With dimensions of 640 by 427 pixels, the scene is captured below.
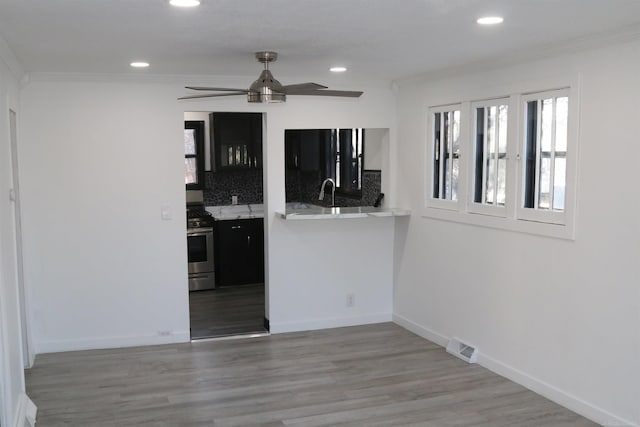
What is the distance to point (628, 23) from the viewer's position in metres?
3.28

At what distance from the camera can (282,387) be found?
4.41 m

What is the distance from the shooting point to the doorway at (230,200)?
291 inches

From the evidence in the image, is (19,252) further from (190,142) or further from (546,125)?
(546,125)

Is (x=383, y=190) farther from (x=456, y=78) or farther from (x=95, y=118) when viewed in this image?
(x=95, y=118)

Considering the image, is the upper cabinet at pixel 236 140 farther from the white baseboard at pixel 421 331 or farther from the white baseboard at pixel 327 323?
the white baseboard at pixel 421 331

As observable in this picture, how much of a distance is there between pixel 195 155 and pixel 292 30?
4.64 m

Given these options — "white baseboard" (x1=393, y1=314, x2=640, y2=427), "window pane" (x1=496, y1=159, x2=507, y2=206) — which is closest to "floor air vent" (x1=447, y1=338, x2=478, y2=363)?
"white baseboard" (x1=393, y1=314, x2=640, y2=427)

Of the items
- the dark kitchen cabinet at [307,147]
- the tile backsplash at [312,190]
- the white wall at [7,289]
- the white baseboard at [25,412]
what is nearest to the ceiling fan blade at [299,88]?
the white wall at [7,289]

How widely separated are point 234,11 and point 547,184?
2.44 metres

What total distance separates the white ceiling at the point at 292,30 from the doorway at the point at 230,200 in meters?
2.92

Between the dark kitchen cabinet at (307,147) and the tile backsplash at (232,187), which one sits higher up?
the dark kitchen cabinet at (307,147)

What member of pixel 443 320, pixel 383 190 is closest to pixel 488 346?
pixel 443 320

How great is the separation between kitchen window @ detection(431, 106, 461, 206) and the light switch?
7.67ft

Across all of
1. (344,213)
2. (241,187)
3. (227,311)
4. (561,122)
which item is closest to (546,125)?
(561,122)
